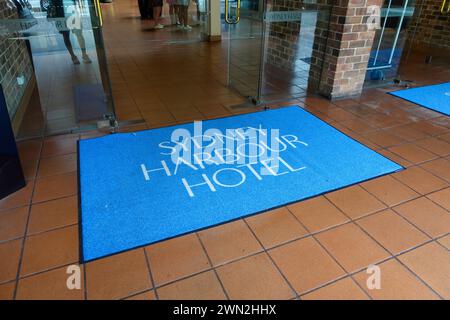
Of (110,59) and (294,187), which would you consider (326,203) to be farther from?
(110,59)

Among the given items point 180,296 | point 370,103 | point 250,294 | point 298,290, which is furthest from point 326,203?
point 370,103

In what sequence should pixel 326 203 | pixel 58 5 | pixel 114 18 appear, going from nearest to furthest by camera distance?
pixel 326 203
pixel 58 5
pixel 114 18

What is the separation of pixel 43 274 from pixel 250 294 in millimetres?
986

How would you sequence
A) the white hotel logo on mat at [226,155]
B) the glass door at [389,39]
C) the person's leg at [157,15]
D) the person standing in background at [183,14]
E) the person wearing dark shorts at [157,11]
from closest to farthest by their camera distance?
the white hotel logo on mat at [226,155], the glass door at [389,39], the person standing in background at [183,14], the person wearing dark shorts at [157,11], the person's leg at [157,15]

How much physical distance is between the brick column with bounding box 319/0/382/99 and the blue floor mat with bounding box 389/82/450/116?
56cm

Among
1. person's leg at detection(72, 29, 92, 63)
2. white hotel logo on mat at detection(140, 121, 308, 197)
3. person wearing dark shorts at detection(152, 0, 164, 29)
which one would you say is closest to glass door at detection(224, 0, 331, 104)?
white hotel logo on mat at detection(140, 121, 308, 197)

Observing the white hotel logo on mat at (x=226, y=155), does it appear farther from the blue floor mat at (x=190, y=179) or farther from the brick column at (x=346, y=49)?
the brick column at (x=346, y=49)

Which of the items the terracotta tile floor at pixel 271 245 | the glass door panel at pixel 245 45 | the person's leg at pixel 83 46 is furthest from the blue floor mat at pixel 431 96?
the person's leg at pixel 83 46

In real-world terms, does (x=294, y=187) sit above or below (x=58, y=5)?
below

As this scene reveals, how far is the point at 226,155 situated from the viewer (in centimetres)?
251

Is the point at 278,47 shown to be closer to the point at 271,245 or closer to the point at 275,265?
the point at 271,245

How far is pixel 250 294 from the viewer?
4.88 feet

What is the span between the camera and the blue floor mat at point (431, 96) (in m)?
3.49

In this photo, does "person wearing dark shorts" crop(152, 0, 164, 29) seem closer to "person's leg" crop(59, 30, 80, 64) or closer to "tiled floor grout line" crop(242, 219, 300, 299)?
"person's leg" crop(59, 30, 80, 64)
